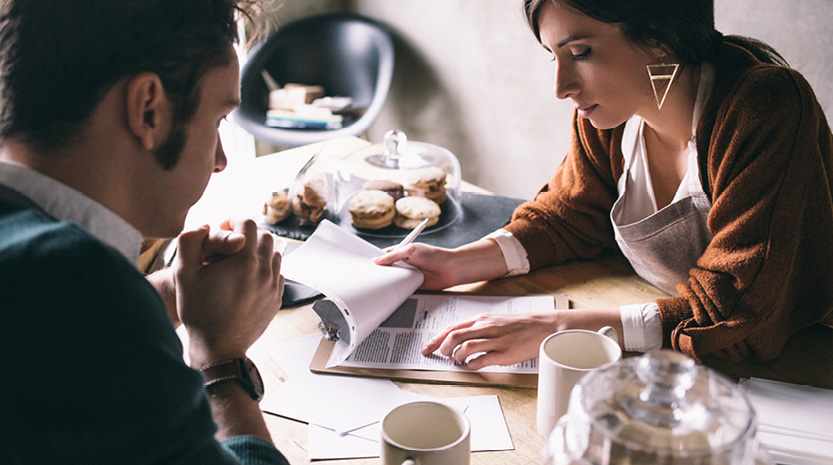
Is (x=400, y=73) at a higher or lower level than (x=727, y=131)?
lower

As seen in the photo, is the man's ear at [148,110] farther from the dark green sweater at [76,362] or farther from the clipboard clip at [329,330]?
the clipboard clip at [329,330]

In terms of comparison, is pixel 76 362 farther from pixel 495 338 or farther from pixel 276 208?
pixel 276 208

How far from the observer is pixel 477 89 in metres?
3.06

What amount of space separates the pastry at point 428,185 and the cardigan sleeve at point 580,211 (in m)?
0.32

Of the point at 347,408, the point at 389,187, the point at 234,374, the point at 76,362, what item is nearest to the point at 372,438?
the point at 347,408

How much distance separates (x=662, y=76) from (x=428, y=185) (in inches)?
27.4

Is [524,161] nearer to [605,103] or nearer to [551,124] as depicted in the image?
[551,124]

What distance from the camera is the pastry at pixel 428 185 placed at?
1.75 m

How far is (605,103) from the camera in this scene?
1251 millimetres

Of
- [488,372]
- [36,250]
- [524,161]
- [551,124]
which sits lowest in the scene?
[524,161]

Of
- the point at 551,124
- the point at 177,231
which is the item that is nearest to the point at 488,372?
the point at 177,231

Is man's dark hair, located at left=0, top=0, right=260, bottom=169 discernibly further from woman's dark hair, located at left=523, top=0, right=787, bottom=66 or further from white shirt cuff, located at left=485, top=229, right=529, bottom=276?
white shirt cuff, located at left=485, top=229, right=529, bottom=276

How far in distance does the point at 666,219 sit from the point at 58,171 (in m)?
1.05

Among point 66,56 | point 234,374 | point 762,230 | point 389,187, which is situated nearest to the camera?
point 66,56
